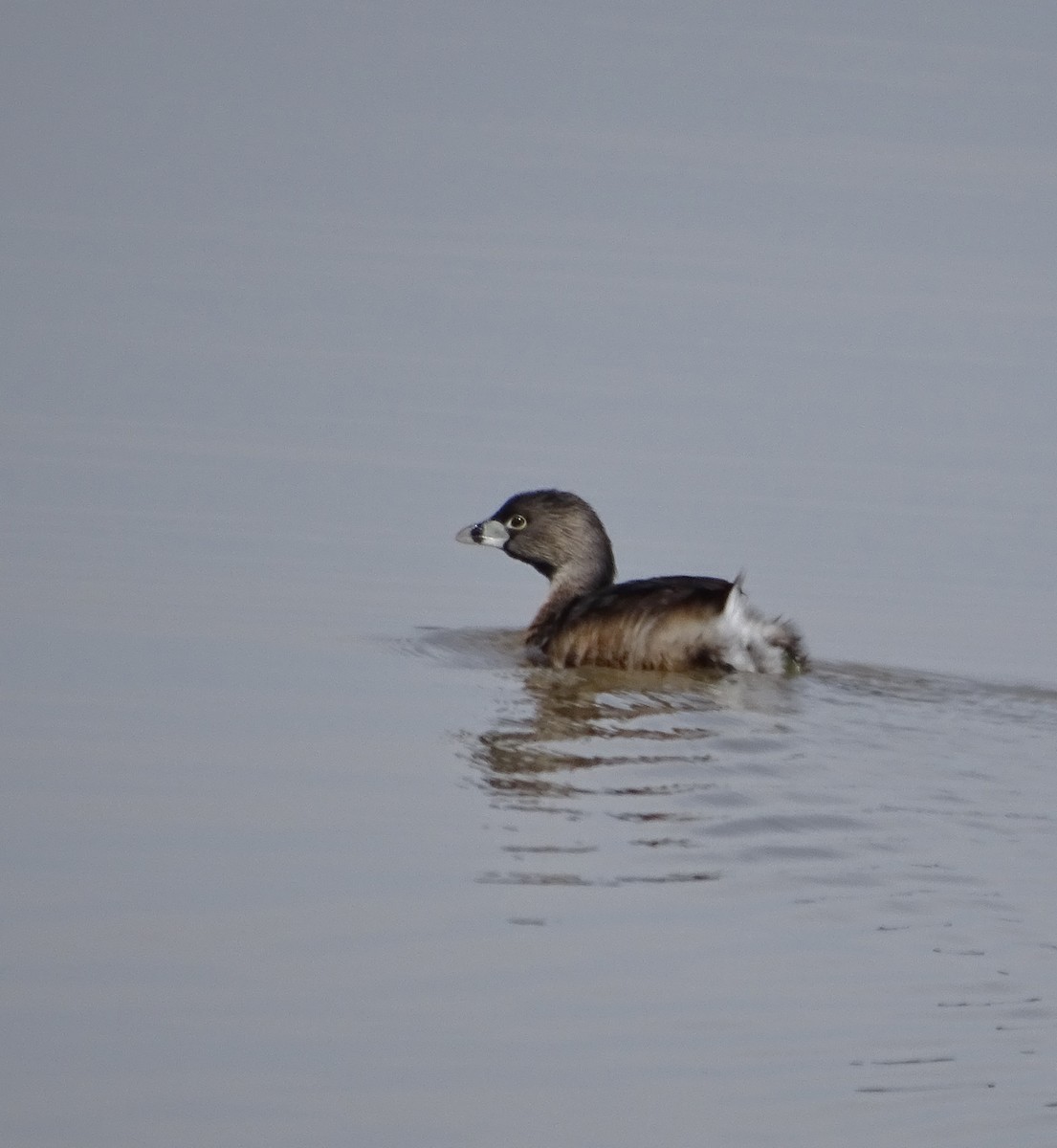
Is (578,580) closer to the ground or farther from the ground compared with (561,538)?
closer to the ground

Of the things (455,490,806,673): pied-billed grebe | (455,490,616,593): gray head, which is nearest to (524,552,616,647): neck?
(455,490,616,593): gray head

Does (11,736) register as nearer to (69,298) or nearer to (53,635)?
(53,635)

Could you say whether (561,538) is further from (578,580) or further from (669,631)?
(669,631)

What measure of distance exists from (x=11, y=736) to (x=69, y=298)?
10.9m

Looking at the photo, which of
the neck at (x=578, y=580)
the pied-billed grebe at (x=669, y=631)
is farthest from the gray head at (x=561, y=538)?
the pied-billed grebe at (x=669, y=631)

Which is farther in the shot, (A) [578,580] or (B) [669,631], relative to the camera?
(A) [578,580]

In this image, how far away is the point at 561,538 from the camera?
10.8 meters

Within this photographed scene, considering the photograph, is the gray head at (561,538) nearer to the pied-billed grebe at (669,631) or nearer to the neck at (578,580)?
the neck at (578,580)

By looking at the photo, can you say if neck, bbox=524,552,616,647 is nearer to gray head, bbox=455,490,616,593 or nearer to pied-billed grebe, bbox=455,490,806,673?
gray head, bbox=455,490,616,593

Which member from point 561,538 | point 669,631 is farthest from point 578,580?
point 669,631

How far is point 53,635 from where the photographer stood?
359 inches

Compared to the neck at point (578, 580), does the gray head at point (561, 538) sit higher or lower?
higher

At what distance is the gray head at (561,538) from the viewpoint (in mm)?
10797

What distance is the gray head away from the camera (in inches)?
425
